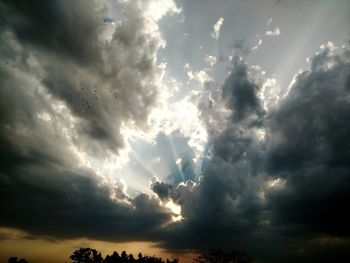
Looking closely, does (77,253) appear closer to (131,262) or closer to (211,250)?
(131,262)

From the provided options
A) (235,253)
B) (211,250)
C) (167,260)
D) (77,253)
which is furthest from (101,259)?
(235,253)

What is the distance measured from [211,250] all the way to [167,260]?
95.4 ft

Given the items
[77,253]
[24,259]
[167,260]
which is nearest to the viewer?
[24,259]

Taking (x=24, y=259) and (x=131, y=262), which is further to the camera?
(x=131, y=262)

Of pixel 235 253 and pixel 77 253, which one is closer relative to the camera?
pixel 77 253

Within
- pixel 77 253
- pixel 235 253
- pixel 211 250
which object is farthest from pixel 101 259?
pixel 235 253

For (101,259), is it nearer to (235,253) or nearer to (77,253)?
(77,253)

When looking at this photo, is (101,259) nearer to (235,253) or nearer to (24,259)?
(24,259)

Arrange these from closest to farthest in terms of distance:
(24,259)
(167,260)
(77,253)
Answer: (24,259), (77,253), (167,260)

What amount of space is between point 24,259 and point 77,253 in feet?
122

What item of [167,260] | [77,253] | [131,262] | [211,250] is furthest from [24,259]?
[211,250]

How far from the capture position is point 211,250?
184 metres

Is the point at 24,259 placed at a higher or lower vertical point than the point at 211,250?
lower

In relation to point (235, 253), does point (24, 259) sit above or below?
below
